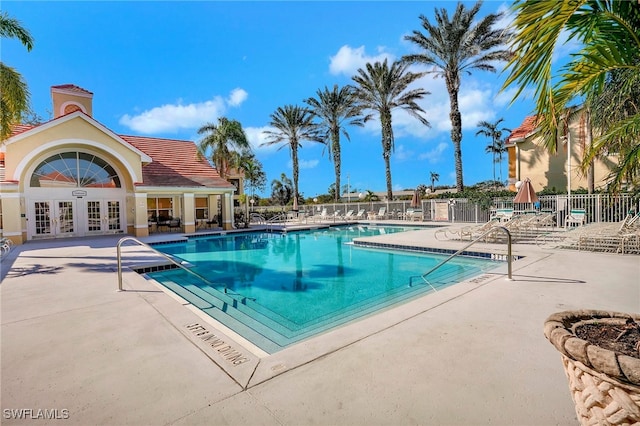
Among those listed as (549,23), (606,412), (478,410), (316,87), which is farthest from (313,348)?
(316,87)

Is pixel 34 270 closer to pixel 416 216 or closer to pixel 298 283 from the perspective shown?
pixel 298 283

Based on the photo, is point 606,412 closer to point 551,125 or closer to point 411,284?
point 551,125

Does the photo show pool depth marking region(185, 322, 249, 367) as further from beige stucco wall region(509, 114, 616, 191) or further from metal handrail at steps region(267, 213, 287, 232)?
beige stucco wall region(509, 114, 616, 191)

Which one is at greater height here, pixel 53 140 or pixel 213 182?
pixel 53 140

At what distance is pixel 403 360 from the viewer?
342 centimetres

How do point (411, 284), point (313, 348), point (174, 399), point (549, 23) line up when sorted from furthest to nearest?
1. point (411, 284)
2. point (313, 348)
3. point (174, 399)
4. point (549, 23)

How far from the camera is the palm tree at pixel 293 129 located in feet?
112

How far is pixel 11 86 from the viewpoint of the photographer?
1078cm

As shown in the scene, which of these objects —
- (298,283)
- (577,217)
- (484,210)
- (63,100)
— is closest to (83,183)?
(63,100)

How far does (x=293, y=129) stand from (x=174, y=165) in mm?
14638

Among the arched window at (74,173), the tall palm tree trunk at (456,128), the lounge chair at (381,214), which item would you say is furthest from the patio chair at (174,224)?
the tall palm tree trunk at (456,128)

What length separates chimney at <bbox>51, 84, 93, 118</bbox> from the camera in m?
20.4

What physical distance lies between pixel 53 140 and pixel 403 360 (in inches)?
808

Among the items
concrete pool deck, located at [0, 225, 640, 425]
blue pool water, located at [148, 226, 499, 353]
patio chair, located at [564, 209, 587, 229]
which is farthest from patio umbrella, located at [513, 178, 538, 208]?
concrete pool deck, located at [0, 225, 640, 425]
